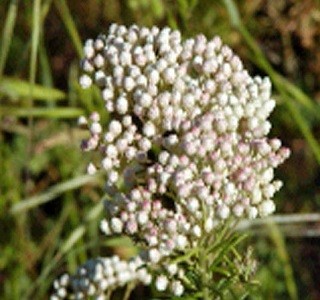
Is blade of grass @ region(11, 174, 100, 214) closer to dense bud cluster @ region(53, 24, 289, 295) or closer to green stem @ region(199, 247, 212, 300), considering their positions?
dense bud cluster @ region(53, 24, 289, 295)

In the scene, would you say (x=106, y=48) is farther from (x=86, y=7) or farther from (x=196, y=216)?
(x=86, y=7)

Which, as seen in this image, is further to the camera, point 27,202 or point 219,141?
point 27,202

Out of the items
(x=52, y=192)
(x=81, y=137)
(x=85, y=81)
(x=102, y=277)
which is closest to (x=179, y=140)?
(x=85, y=81)

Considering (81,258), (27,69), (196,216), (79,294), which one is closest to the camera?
(196,216)

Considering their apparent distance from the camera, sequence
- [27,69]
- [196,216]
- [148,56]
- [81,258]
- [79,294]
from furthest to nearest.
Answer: [27,69]
[81,258]
[79,294]
[148,56]
[196,216]

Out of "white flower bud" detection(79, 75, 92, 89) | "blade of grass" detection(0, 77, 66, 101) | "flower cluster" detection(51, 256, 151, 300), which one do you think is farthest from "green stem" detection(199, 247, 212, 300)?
"blade of grass" detection(0, 77, 66, 101)

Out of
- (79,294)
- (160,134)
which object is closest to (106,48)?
(160,134)

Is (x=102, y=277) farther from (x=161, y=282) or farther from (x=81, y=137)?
(x=81, y=137)
